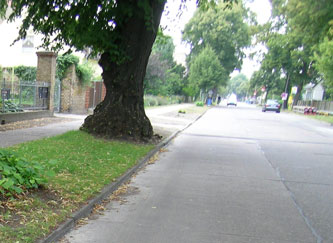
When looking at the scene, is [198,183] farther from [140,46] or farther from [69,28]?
[69,28]

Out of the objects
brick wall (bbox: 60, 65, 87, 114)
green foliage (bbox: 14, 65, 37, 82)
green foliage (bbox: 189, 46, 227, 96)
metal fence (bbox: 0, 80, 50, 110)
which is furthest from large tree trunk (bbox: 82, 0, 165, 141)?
green foliage (bbox: 189, 46, 227, 96)

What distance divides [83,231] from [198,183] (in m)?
3.02

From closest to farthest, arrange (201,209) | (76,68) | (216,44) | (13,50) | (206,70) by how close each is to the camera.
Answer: (201,209) → (76,68) → (13,50) → (206,70) → (216,44)

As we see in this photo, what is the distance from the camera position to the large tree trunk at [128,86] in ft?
33.4

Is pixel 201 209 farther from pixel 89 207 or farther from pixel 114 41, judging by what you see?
pixel 114 41

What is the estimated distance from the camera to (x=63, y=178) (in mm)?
5586

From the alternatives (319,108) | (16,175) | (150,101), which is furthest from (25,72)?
(319,108)

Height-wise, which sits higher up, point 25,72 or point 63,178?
point 25,72

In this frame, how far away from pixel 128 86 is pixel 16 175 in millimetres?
6460

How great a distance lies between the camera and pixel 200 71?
1993 inches

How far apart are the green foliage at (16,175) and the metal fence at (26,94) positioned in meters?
8.87

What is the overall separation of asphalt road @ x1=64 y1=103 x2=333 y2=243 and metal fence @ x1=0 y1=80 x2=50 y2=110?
708 cm

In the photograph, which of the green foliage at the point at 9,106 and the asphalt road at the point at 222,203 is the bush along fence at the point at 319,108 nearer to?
the asphalt road at the point at 222,203

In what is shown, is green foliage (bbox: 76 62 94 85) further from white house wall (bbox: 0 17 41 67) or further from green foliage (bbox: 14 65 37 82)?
white house wall (bbox: 0 17 41 67)
